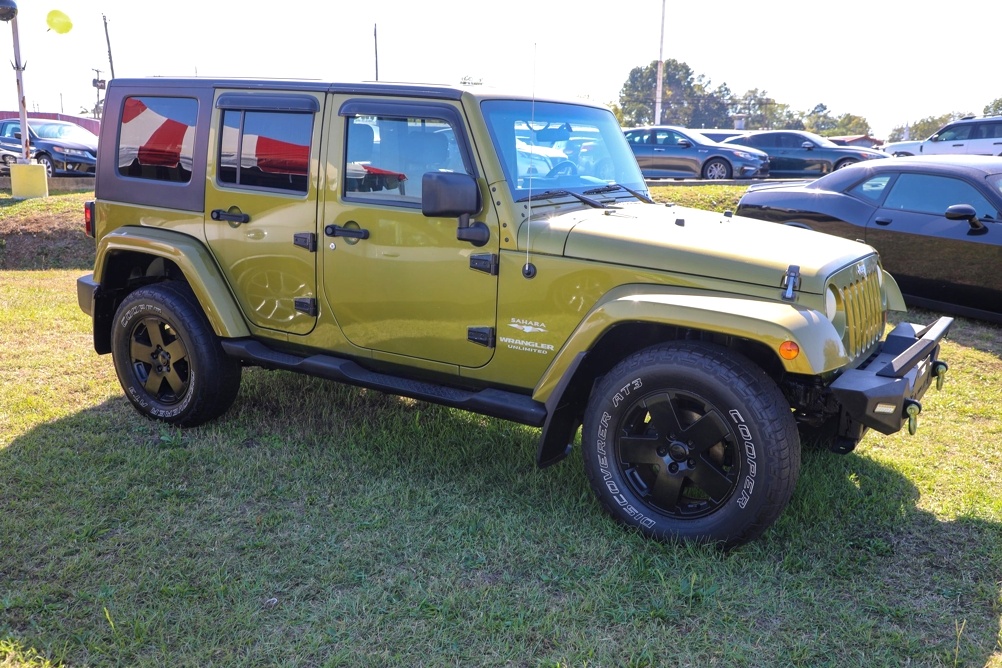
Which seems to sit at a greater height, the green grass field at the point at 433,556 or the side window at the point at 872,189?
the side window at the point at 872,189

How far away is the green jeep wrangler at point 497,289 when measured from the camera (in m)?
3.48

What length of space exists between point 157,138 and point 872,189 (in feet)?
21.7

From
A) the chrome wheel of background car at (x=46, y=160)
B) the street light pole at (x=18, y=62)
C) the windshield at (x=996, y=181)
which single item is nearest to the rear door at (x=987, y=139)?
the windshield at (x=996, y=181)

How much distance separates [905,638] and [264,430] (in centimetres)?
360

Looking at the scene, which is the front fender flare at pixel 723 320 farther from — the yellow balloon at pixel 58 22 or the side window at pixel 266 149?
the yellow balloon at pixel 58 22

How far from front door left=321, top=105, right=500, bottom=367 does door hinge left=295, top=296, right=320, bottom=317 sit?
0.38 feet

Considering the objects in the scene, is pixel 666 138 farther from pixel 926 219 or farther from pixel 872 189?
pixel 926 219

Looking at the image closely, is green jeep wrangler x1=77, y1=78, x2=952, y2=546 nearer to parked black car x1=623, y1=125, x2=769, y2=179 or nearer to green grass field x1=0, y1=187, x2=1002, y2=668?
green grass field x1=0, y1=187, x2=1002, y2=668

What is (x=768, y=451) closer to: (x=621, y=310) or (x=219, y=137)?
(x=621, y=310)

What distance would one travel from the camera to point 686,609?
3283 millimetres

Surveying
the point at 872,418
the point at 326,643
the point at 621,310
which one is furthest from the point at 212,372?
the point at 872,418

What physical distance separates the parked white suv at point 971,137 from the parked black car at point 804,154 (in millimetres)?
1193

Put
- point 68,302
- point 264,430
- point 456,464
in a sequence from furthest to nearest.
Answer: point 68,302, point 264,430, point 456,464

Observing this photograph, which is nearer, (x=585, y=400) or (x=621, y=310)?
(x=621, y=310)
